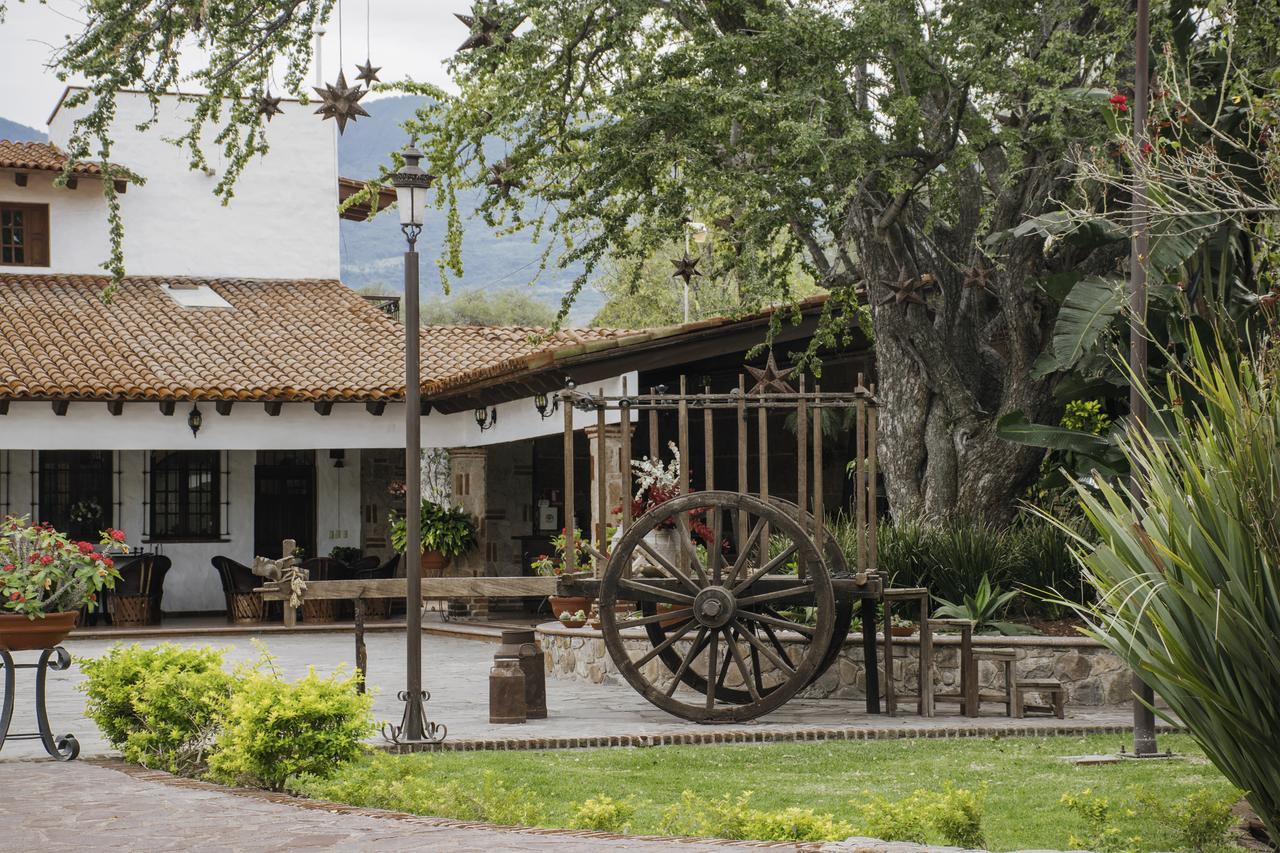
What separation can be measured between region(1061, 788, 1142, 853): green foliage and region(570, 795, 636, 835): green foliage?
1.64 meters

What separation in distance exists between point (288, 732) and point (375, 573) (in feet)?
43.4

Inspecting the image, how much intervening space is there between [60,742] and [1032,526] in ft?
24.7

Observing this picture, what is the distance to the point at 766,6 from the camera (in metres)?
12.2

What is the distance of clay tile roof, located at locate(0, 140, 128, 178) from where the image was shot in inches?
838

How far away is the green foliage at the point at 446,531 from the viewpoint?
1920cm

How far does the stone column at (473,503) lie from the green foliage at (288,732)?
12.5 meters

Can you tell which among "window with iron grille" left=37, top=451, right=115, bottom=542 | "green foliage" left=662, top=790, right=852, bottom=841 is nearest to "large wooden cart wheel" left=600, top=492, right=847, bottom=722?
"green foliage" left=662, top=790, right=852, bottom=841

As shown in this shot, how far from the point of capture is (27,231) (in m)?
22.1

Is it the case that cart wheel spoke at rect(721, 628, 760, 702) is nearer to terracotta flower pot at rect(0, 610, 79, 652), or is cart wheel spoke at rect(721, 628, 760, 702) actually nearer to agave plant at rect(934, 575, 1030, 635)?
agave plant at rect(934, 575, 1030, 635)

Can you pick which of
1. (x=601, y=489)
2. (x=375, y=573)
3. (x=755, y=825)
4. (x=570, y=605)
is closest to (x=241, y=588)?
(x=375, y=573)

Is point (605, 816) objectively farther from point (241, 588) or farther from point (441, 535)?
point (241, 588)

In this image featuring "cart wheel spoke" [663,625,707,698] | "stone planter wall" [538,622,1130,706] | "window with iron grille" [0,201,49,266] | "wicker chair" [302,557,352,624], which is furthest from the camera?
"window with iron grille" [0,201,49,266]

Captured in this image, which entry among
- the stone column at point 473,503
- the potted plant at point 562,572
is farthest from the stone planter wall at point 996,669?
the stone column at point 473,503

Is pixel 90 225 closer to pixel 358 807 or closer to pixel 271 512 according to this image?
pixel 271 512
